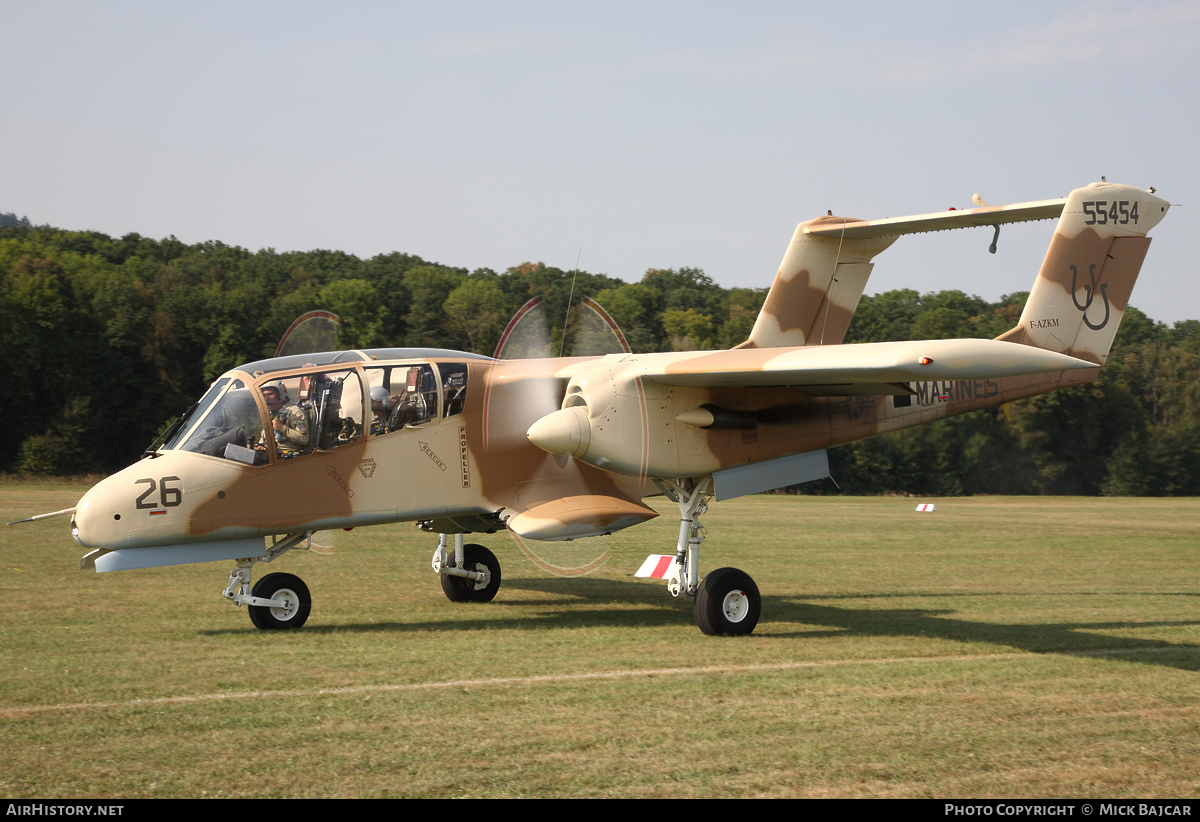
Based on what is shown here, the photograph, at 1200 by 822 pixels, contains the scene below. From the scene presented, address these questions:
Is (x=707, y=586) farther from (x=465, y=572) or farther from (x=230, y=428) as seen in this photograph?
(x=230, y=428)

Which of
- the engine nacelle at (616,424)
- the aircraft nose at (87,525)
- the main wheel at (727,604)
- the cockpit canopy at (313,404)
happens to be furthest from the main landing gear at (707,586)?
the aircraft nose at (87,525)

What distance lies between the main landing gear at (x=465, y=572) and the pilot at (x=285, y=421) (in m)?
3.23

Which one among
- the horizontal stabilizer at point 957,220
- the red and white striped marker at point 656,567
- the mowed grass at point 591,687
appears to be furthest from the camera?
the red and white striped marker at point 656,567

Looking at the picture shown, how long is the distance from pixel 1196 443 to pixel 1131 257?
166 feet

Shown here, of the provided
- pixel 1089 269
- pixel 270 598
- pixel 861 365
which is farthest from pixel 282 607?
pixel 1089 269

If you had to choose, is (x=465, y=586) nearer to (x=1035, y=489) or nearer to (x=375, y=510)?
(x=375, y=510)

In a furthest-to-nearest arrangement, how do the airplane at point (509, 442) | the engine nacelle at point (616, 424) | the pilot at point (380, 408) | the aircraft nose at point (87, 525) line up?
the pilot at point (380, 408), the engine nacelle at point (616, 424), the airplane at point (509, 442), the aircraft nose at point (87, 525)

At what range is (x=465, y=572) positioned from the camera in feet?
45.6

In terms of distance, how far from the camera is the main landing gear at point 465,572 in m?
13.9

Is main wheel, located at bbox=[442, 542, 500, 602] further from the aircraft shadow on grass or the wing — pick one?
the wing

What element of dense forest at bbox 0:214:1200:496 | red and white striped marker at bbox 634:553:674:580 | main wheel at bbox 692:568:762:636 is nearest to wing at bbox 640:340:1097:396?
main wheel at bbox 692:568:762:636

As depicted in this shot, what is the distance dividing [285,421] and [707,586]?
16.6 feet

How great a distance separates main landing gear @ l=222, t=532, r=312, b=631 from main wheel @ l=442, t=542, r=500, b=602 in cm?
296

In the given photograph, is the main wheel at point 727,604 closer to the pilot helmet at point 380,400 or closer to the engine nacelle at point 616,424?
the engine nacelle at point 616,424
